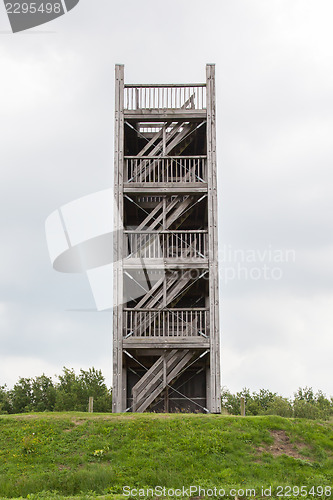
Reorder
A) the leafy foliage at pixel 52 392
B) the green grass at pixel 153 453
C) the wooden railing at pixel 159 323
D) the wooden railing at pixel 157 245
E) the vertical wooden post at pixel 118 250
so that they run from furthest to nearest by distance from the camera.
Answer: the leafy foliage at pixel 52 392 → the wooden railing at pixel 157 245 → the wooden railing at pixel 159 323 → the vertical wooden post at pixel 118 250 → the green grass at pixel 153 453

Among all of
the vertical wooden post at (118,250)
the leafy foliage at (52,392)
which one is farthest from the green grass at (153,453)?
the leafy foliage at (52,392)

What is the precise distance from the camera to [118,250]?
25.2 m

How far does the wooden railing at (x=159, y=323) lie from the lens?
2452cm

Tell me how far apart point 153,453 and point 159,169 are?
45.8 ft

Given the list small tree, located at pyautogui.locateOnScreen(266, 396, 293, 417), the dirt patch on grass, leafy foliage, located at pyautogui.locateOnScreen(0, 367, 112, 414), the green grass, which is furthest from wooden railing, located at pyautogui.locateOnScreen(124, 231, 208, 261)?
leafy foliage, located at pyautogui.locateOnScreen(0, 367, 112, 414)

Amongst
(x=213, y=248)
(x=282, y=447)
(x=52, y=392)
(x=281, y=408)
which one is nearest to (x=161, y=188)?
(x=213, y=248)

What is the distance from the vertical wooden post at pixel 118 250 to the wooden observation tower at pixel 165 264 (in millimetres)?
40

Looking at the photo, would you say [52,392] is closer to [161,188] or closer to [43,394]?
[43,394]

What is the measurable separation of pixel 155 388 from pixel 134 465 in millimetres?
8883

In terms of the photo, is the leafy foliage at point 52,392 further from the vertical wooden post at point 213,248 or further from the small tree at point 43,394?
the vertical wooden post at point 213,248

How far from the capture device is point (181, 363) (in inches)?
958

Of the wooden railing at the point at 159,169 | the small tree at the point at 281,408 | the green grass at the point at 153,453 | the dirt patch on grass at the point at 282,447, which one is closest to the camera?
the green grass at the point at 153,453

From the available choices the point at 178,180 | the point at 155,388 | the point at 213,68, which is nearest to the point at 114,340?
the point at 155,388

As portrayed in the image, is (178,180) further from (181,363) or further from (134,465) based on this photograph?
(134,465)
